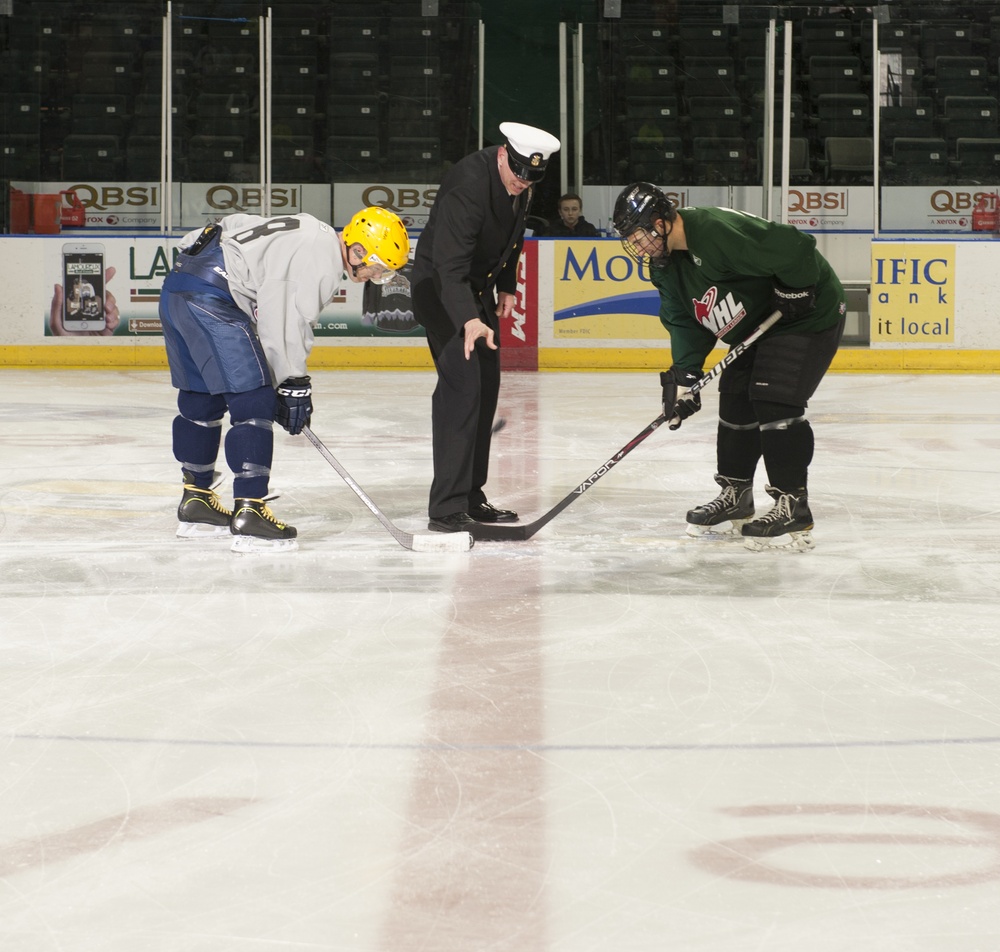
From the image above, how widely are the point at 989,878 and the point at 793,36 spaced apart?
8614 mm

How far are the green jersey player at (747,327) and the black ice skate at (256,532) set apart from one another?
1.06 metres

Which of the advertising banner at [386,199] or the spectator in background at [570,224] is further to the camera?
the advertising banner at [386,199]

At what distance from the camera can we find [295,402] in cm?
369

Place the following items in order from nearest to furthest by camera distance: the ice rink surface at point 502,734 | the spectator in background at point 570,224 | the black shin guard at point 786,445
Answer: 1. the ice rink surface at point 502,734
2. the black shin guard at point 786,445
3. the spectator in background at point 570,224

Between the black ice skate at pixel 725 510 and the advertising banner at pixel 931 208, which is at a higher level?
the advertising banner at pixel 931 208

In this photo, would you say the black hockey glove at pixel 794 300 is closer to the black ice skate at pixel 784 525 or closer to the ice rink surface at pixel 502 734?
the black ice skate at pixel 784 525

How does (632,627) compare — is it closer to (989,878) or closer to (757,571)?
(757,571)

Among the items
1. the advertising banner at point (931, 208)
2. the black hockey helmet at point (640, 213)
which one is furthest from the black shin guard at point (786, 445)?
the advertising banner at point (931, 208)

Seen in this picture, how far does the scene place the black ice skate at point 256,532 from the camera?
373cm

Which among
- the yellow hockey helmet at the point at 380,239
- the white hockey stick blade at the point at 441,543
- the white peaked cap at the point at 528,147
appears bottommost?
the white hockey stick blade at the point at 441,543

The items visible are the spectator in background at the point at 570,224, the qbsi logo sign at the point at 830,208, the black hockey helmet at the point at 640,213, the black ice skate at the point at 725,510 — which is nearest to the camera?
the black hockey helmet at the point at 640,213

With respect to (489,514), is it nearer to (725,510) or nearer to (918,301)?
(725,510)

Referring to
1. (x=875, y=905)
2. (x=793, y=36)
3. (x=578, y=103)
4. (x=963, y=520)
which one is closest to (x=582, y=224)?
(x=578, y=103)

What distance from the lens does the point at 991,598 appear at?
325cm
